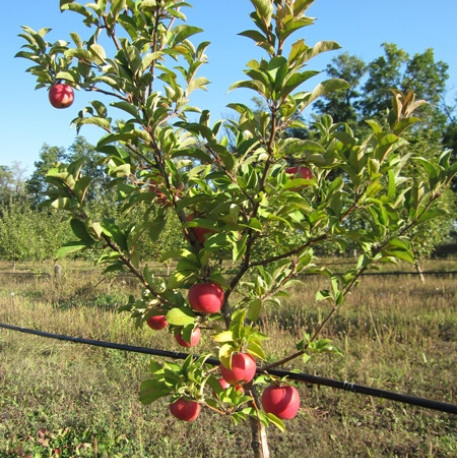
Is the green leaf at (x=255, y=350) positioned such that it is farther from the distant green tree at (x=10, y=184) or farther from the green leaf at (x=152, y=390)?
the distant green tree at (x=10, y=184)

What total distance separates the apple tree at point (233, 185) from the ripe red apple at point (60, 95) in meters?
0.12

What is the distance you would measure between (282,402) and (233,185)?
1.74 ft

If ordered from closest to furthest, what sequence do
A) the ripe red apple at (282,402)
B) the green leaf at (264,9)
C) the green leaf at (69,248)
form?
1. the green leaf at (264,9)
2. the green leaf at (69,248)
3. the ripe red apple at (282,402)

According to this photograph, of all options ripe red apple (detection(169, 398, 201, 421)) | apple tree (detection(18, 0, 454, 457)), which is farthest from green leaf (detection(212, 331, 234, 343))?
ripe red apple (detection(169, 398, 201, 421))

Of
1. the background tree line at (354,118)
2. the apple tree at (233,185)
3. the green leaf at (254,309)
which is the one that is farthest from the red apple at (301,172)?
the background tree line at (354,118)

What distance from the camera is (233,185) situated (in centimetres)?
86

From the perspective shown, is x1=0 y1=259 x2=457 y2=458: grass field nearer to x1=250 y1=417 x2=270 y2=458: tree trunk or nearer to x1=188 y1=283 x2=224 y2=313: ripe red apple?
x1=250 y1=417 x2=270 y2=458: tree trunk

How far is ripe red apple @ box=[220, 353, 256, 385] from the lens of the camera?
93 cm

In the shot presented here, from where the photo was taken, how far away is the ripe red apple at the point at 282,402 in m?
1.03

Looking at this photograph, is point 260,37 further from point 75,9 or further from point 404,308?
point 404,308


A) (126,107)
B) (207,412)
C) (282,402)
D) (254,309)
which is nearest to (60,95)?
(126,107)

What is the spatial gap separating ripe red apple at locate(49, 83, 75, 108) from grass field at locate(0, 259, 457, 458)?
1858mm

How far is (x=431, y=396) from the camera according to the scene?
3287 millimetres

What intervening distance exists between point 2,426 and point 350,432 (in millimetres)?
2183
